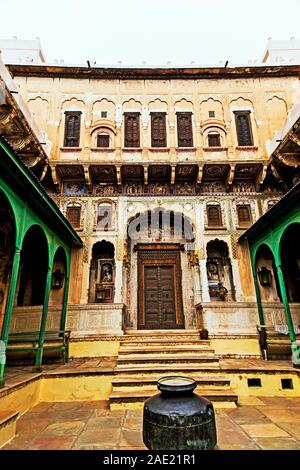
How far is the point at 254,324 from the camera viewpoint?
803 cm

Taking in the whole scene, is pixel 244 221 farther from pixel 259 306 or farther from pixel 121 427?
pixel 121 427

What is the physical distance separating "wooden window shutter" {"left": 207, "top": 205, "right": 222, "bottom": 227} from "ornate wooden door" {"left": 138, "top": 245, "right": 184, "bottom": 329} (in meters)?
1.79

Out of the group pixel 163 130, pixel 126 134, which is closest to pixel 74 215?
pixel 126 134

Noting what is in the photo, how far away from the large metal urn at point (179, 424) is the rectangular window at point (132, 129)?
9277 mm

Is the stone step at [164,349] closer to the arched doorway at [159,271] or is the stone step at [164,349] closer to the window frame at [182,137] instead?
the arched doorway at [159,271]

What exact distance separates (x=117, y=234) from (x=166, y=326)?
3805 millimetres

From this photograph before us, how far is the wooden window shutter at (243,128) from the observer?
10.3 metres

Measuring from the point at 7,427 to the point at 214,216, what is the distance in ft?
27.8

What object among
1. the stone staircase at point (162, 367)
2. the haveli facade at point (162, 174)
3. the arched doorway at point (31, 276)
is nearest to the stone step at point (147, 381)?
the stone staircase at point (162, 367)

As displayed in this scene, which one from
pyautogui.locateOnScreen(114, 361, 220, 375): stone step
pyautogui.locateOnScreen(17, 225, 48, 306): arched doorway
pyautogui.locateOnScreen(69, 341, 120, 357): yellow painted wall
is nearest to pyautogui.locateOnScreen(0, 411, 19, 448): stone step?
pyautogui.locateOnScreen(114, 361, 220, 375): stone step

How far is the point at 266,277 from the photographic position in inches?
351

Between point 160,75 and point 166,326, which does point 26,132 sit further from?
point 166,326

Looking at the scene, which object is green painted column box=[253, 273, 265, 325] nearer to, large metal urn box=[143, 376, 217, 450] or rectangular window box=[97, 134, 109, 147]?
large metal urn box=[143, 376, 217, 450]

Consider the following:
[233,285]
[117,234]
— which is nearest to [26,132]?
[117,234]
